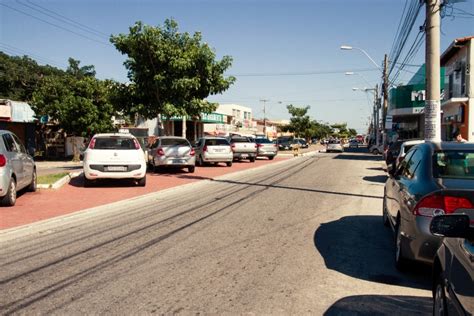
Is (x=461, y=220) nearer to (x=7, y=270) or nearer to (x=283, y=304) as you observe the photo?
(x=283, y=304)

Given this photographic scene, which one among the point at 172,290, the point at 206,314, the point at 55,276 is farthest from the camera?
the point at 55,276

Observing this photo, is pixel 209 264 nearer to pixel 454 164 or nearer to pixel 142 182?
pixel 454 164

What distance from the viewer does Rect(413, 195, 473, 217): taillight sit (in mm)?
4371

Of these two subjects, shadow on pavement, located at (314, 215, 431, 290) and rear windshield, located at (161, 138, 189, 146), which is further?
rear windshield, located at (161, 138, 189, 146)

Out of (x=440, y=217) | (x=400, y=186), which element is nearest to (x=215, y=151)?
(x=400, y=186)

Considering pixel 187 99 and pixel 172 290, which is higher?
pixel 187 99

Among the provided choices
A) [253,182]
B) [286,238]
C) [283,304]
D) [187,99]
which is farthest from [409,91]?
[283,304]

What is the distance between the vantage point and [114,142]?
14.3m

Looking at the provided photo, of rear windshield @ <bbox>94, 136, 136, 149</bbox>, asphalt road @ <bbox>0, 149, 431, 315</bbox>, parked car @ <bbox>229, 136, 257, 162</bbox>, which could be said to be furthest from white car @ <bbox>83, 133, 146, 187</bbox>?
parked car @ <bbox>229, 136, 257, 162</bbox>

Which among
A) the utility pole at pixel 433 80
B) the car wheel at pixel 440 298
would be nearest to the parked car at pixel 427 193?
the car wheel at pixel 440 298

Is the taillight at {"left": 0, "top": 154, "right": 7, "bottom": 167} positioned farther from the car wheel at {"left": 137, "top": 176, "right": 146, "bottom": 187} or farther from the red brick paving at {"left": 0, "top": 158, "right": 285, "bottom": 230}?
the car wheel at {"left": 137, "top": 176, "right": 146, "bottom": 187}

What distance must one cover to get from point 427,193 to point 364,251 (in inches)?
77.3

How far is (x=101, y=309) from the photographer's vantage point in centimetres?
435

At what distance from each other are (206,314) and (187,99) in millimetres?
18264
